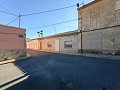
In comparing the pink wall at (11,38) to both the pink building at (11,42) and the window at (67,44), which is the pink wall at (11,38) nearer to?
the pink building at (11,42)

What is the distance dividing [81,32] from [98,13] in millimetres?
4448

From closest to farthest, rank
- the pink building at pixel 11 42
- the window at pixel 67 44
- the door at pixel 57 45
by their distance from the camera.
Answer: the pink building at pixel 11 42 → the window at pixel 67 44 → the door at pixel 57 45

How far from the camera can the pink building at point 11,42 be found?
50.7 ft

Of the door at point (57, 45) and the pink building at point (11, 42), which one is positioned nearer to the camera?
the pink building at point (11, 42)

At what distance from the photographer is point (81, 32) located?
2231 centimetres

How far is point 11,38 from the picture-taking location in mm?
16594

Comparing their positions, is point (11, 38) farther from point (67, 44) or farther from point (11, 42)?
point (67, 44)

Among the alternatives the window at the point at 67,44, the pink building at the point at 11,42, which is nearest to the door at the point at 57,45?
the window at the point at 67,44

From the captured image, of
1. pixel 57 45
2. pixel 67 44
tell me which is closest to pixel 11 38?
pixel 67 44

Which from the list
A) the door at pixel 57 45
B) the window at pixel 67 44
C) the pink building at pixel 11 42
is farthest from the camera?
the door at pixel 57 45

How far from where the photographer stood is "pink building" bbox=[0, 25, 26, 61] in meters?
15.5

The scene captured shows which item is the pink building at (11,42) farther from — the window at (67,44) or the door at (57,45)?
the door at (57,45)

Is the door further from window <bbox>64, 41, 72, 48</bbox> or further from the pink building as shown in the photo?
the pink building

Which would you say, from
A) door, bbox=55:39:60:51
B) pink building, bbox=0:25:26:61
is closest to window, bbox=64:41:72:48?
door, bbox=55:39:60:51
